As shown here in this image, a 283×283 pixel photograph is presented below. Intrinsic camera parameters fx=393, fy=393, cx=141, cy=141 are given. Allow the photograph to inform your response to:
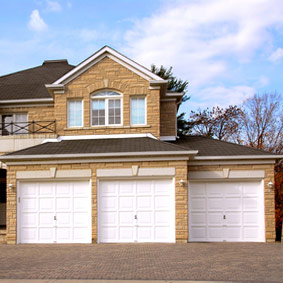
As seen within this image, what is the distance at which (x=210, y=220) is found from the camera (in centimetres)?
1648

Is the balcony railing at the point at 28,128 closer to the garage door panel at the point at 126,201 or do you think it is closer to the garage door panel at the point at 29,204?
the garage door panel at the point at 29,204

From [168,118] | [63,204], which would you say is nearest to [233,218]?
[168,118]

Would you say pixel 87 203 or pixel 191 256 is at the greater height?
pixel 87 203

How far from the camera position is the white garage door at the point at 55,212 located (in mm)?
15711

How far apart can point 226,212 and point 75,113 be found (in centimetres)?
836

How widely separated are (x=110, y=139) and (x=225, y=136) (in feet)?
82.8

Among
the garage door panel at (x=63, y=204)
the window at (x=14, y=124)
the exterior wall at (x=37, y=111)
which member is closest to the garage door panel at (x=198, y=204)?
the garage door panel at (x=63, y=204)

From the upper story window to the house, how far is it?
5cm

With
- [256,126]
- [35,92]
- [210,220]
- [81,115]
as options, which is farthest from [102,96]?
[256,126]

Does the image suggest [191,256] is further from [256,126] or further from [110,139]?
[256,126]

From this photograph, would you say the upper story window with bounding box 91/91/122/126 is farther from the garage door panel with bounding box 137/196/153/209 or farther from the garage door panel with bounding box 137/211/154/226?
the garage door panel with bounding box 137/211/154/226

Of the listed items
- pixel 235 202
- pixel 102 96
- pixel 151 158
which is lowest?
pixel 235 202

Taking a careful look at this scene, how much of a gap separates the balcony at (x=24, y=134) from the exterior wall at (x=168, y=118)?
5.47 metres

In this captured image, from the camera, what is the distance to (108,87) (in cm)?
1867
